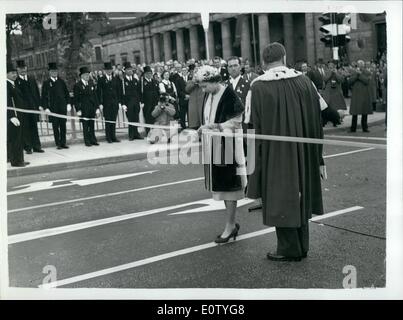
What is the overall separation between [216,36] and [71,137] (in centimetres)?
2349

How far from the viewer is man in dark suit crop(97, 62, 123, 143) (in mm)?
14414

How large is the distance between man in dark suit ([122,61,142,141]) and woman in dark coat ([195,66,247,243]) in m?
8.97

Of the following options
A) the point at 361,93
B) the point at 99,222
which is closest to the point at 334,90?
the point at 361,93

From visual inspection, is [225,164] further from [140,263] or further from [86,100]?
[86,100]

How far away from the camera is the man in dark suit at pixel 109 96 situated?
14414mm

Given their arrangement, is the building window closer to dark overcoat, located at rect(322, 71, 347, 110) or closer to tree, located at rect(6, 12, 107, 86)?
tree, located at rect(6, 12, 107, 86)

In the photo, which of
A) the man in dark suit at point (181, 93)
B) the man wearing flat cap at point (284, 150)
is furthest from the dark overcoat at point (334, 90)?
the man wearing flat cap at point (284, 150)

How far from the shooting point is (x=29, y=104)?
12.4 meters

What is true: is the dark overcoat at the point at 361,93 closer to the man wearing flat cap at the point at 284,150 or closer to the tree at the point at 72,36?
the tree at the point at 72,36

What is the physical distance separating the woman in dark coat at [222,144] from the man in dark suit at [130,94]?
29.4 feet

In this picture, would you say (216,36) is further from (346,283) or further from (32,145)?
(346,283)

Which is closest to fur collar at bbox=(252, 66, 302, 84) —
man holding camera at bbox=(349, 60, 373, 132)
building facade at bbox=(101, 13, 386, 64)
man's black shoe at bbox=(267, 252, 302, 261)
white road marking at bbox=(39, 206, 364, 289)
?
man's black shoe at bbox=(267, 252, 302, 261)

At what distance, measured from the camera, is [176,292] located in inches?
164
